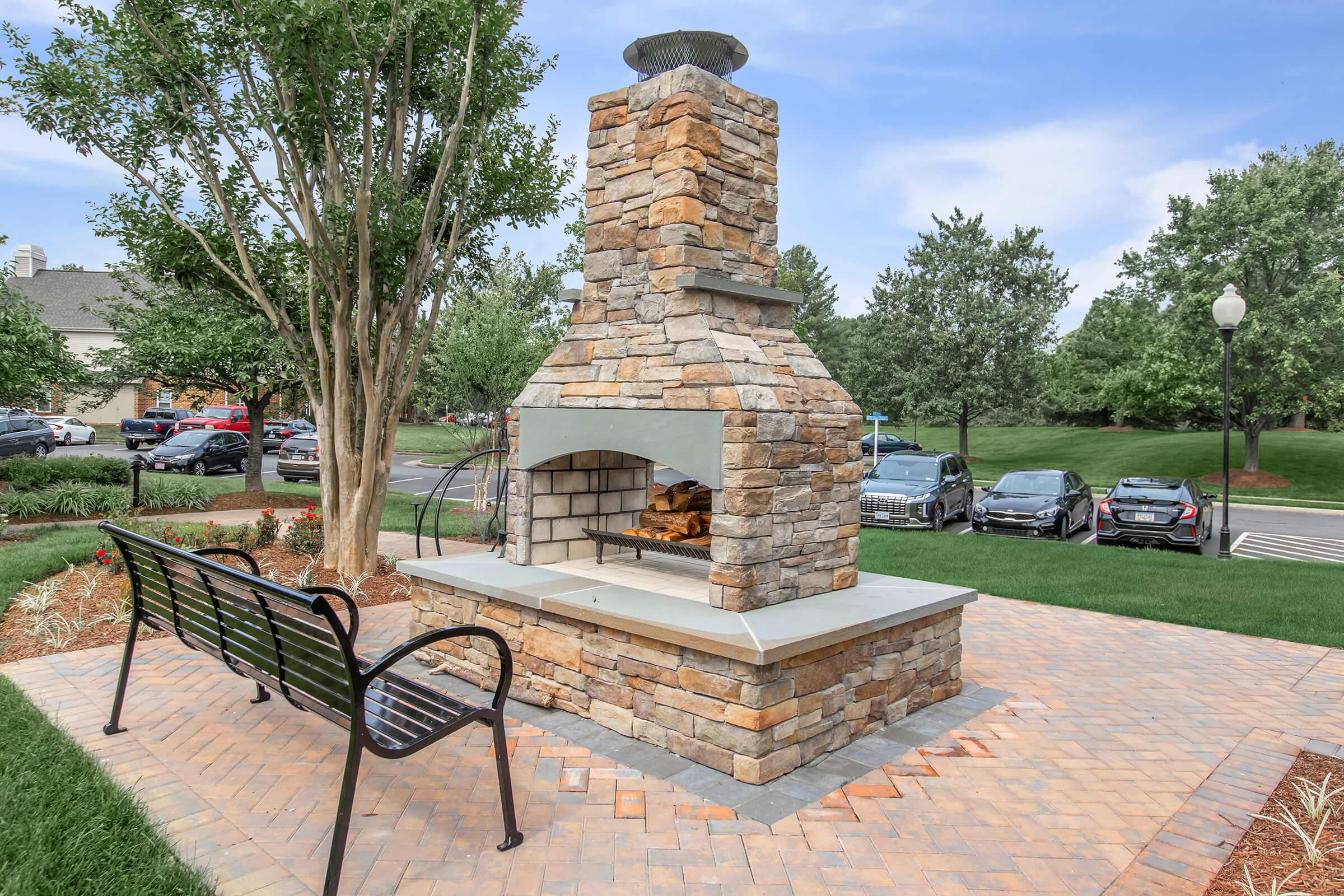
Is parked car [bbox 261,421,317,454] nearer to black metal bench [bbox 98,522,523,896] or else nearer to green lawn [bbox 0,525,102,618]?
green lawn [bbox 0,525,102,618]

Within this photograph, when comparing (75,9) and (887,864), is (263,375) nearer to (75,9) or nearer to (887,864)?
(75,9)

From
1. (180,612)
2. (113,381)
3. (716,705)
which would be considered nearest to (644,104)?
(716,705)

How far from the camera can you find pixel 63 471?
46.0 ft

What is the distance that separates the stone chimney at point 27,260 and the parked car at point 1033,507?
46.4 metres

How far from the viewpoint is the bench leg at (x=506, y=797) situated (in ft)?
10.7

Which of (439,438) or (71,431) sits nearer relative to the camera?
(71,431)

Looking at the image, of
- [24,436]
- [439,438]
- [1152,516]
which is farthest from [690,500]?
[439,438]

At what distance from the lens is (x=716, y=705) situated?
13.4 ft

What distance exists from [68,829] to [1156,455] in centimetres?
3357

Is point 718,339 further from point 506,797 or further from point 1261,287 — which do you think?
point 1261,287

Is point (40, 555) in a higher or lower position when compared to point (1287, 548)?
higher

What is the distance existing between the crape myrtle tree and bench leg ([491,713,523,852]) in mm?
5110

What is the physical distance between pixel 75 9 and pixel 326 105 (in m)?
2.64

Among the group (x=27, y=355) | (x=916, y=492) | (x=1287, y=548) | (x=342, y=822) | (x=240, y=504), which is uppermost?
(x=27, y=355)
